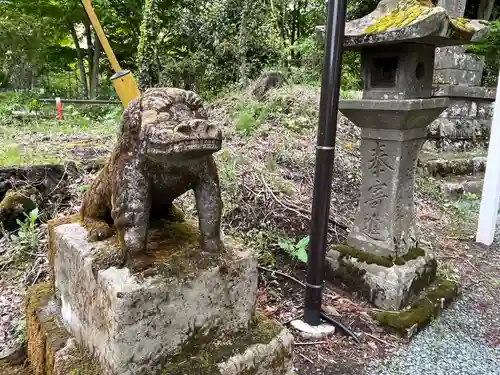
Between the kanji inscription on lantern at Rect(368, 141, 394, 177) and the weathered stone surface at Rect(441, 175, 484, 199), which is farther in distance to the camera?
the weathered stone surface at Rect(441, 175, 484, 199)

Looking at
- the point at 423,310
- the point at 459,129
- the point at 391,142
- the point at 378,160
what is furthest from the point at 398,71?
the point at 459,129

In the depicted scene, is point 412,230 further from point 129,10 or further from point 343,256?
point 129,10

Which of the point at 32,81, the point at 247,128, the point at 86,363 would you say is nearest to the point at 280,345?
the point at 86,363

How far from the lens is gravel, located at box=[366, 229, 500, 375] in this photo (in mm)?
2273

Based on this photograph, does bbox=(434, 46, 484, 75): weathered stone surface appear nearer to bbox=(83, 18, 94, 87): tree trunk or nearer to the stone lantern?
the stone lantern

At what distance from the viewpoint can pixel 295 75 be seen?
7434 millimetres

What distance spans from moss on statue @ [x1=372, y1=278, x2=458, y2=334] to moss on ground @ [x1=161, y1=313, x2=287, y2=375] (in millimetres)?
1293

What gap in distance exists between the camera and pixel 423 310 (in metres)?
2.72

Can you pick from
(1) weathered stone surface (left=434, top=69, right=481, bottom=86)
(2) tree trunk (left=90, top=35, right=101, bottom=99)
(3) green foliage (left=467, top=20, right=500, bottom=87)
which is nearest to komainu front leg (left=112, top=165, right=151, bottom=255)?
(3) green foliage (left=467, top=20, right=500, bottom=87)

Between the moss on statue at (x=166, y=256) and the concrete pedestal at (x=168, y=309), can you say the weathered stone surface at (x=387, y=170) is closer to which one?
the concrete pedestal at (x=168, y=309)

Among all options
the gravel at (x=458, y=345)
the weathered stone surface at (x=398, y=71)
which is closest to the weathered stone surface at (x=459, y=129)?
the gravel at (x=458, y=345)

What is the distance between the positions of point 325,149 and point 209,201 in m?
1.13

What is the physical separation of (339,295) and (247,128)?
2.89 metres

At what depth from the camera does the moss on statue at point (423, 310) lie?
2.58 m
